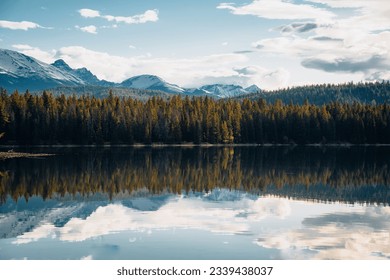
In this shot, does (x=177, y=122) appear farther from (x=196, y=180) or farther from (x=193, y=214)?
(x=193, y=214)

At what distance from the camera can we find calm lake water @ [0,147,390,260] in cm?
2852

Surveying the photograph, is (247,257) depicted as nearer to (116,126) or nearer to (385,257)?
(385,257)

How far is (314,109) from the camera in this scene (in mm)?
191625

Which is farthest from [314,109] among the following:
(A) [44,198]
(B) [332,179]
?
(A) [44,198]

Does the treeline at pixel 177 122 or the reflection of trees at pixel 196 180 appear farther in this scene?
the treeline at pixel 177 122

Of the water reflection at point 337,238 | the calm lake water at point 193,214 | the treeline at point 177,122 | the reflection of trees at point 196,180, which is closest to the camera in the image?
the water reflection at point 337,238

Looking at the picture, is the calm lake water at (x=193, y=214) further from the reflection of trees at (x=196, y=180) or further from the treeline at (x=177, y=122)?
the treeline at (x=177, y=122)

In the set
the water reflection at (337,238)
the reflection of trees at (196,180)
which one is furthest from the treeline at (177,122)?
the water reflection at (337,238)

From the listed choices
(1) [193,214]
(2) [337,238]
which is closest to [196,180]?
(1) [193,214]

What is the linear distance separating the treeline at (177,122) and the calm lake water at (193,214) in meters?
89.3

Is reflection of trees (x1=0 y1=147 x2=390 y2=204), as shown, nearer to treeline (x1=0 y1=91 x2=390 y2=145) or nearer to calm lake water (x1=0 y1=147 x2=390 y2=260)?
calm lake water (x1=0 y1=147 x2=390 y2=260)

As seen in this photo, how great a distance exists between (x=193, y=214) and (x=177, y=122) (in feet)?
416

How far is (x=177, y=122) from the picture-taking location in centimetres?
16600

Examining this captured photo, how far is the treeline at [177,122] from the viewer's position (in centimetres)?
15650
